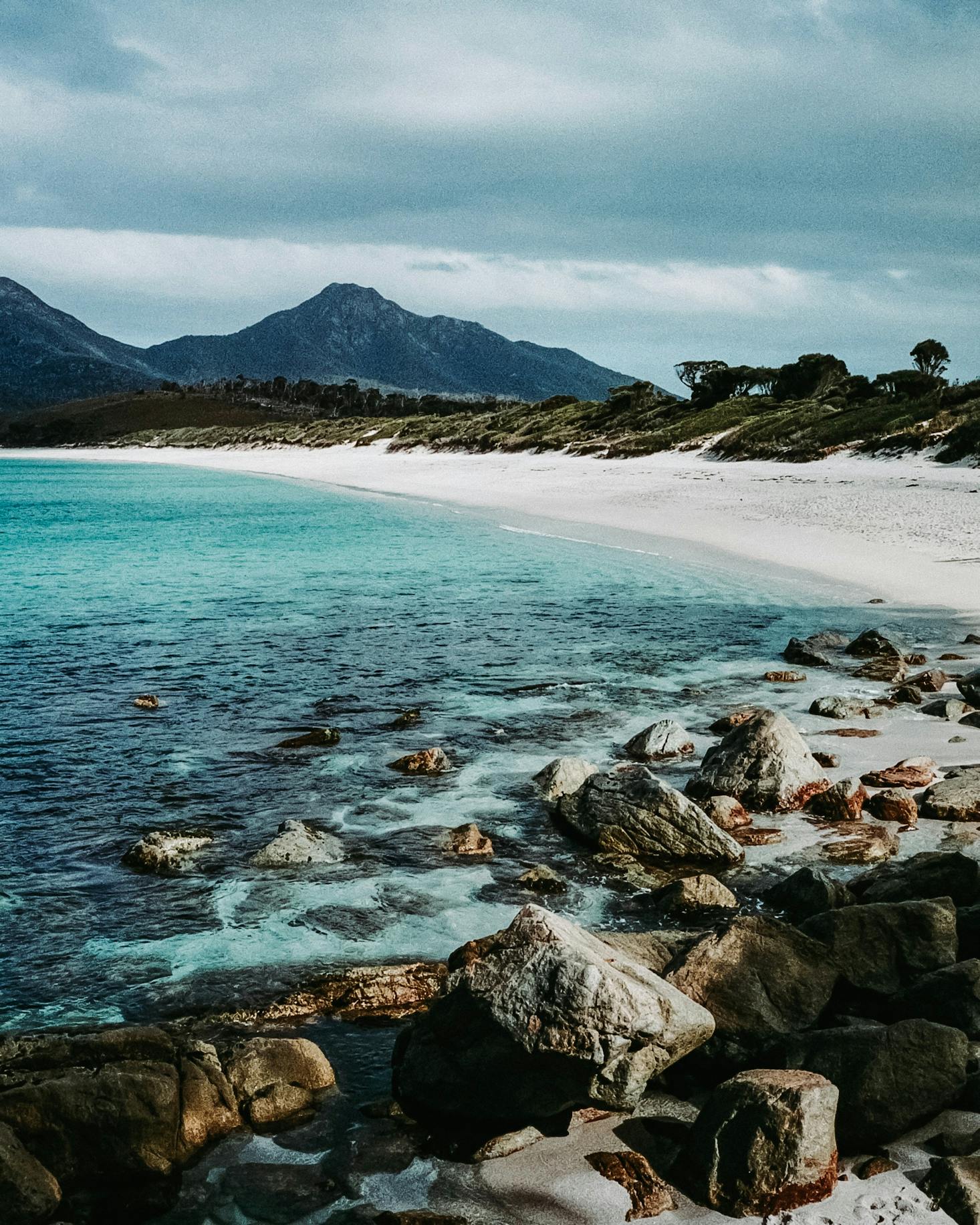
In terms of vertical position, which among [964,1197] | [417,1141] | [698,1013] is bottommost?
[417,1141]

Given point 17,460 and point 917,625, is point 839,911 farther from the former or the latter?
point 17,460

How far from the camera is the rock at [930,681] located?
1279cm

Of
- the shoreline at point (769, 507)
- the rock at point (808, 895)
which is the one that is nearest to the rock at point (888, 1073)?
the rock at point (808, 895)

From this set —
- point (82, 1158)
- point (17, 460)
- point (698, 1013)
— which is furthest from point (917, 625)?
point (17, 460)

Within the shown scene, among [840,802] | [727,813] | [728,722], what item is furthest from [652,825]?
[728,722]

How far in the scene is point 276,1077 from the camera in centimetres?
514

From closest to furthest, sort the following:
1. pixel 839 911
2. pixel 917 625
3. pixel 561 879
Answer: pixel 839 911, pixel 561 879, pixel 917 625

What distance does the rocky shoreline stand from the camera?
426 cm

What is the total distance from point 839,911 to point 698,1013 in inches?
61.5

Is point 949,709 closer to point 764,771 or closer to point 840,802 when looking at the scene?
point 840,802

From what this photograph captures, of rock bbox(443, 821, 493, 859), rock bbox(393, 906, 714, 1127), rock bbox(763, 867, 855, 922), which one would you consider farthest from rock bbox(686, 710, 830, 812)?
rock bbox(393, 906, 714, 1127)

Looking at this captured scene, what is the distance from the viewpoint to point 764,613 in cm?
1905

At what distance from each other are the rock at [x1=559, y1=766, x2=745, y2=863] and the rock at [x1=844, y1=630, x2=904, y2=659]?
7.49 metres

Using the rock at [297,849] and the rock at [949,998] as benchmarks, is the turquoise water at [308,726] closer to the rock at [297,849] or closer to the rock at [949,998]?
the rock at [297,849]
